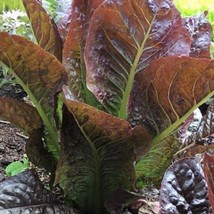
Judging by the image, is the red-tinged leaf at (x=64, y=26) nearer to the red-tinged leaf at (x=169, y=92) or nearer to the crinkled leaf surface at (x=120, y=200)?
the red-tinged leaf at (x=169, y=92)

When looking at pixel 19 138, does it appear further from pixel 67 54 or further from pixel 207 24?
pixel 207 24

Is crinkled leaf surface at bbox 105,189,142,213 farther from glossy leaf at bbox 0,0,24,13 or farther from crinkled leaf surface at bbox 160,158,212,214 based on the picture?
glossy leaf at bbox 0,0,24,13

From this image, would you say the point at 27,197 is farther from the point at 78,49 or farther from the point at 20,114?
the point at 78,49

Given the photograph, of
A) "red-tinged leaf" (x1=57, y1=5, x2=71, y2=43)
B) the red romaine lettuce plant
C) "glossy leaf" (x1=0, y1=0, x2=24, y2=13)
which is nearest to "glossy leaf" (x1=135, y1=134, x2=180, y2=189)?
the red romaine lettuce plant

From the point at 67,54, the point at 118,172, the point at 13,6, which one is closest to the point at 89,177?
the point at 118,172

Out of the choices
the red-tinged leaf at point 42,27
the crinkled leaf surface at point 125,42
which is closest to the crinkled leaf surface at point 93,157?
the crinkled leaf surface at point 125,42

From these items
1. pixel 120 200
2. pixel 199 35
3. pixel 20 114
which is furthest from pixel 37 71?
pixel 199 35

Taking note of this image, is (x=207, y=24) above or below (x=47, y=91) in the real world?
above
